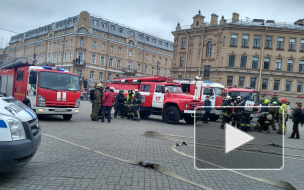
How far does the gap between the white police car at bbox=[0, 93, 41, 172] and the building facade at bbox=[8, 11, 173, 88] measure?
44.7 m

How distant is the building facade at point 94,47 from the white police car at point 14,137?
1761 inches

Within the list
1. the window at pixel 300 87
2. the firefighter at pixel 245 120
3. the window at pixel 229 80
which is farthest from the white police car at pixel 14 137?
the window at pixel 300 87

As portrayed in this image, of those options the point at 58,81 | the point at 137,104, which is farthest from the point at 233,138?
the point at 137,104

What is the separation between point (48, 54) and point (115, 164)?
213 ft

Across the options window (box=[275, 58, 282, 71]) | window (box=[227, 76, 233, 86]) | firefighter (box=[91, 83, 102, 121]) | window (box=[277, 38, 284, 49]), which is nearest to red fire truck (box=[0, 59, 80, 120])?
firefighter (box=[91, 83, 102, 121])

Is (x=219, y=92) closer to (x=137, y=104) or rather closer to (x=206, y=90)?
(x=206, y=90)

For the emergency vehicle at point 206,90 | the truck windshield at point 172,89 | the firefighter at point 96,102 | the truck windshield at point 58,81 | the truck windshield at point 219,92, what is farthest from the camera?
the truck windshield at point 219,92

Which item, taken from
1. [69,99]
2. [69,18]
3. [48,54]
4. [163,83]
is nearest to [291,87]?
[163,83]

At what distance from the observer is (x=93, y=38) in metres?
57.1

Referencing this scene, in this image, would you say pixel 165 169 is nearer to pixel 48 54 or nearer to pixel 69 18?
pixel 69 18

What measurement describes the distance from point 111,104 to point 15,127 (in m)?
9.36

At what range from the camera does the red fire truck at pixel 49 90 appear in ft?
38.1

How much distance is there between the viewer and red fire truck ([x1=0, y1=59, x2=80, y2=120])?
11.6 meters
